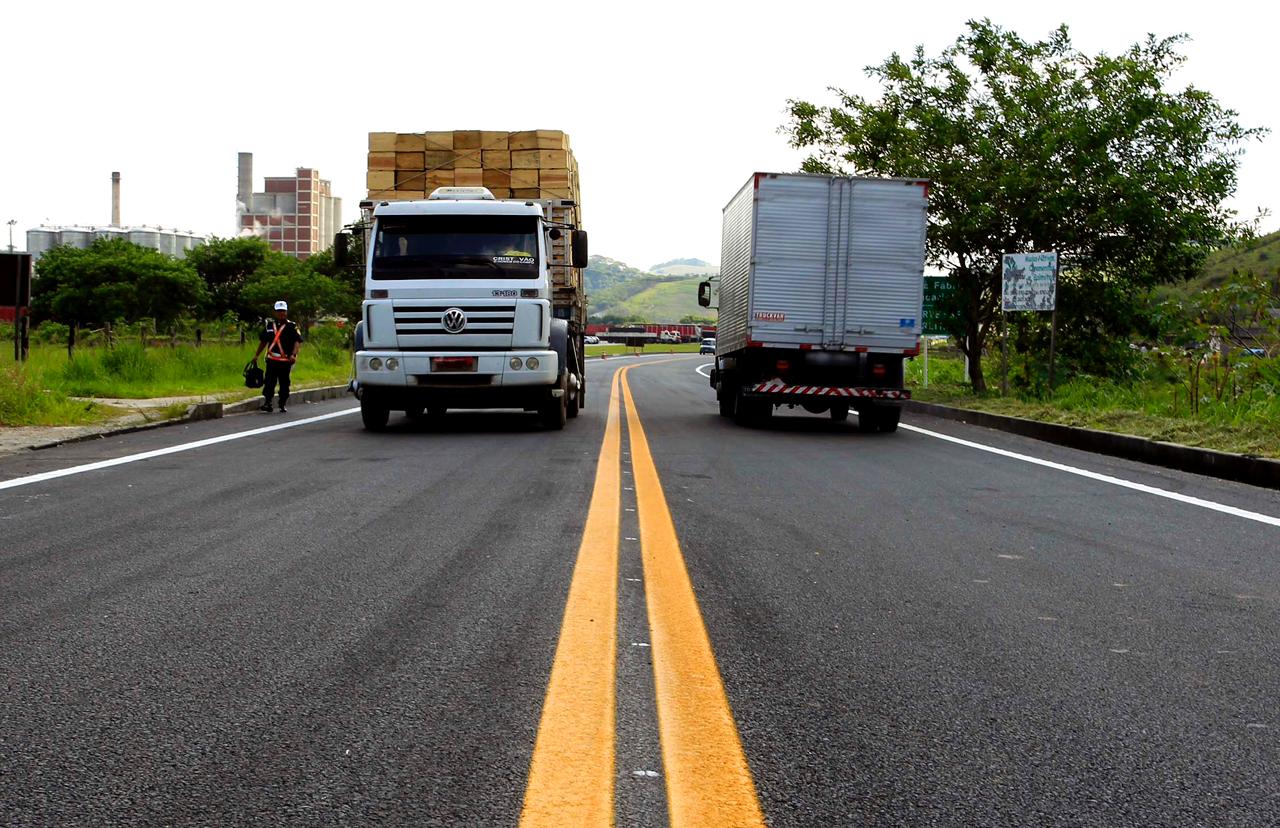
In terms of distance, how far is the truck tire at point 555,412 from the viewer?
45.7 ft

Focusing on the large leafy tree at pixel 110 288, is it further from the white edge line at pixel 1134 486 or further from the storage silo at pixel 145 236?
the storage silo at pixel 145 236

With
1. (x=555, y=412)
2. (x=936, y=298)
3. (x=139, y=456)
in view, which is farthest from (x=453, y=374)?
(x=936, y=298)

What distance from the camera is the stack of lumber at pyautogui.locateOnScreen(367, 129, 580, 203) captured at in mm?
16188

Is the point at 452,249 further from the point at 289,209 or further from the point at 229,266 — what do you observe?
the point at 289,209

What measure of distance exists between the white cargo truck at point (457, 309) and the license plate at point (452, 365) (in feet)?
0.04

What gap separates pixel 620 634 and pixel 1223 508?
5461 millimetres

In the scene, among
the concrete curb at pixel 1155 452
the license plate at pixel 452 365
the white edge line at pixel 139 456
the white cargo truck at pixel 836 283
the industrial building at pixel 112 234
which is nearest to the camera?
the white edge line at pixel 139 456

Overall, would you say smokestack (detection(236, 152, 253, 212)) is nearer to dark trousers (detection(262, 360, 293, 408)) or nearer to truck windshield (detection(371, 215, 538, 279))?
dark trousers (detection(262, 360, 293, 408))

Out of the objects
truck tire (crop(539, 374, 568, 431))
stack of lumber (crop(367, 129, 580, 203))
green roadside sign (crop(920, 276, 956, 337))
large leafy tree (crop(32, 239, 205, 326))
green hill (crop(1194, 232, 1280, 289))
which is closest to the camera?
truck tire (crop(539, 374, 568, 431))

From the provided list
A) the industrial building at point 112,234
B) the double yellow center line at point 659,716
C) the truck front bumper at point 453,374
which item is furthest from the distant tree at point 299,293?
the industrial building at point 112,234

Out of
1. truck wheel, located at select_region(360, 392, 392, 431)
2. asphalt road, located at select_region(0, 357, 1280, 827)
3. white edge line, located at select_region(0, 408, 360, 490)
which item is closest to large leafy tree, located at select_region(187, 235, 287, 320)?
white edge line, located at select_region(0, 408, 360, 490)

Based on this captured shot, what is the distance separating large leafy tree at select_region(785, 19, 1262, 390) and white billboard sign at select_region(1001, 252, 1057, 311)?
2.67 metres

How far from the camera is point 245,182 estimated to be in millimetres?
187500

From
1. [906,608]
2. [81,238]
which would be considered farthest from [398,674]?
[81,238]
